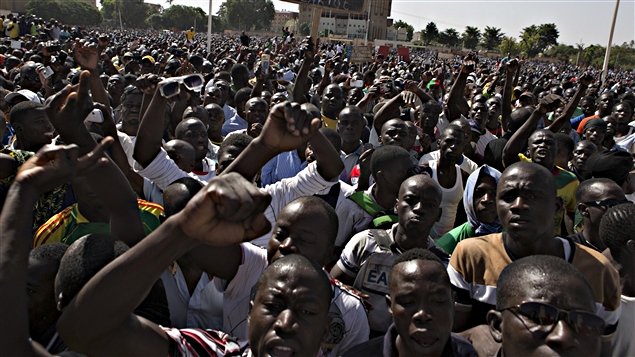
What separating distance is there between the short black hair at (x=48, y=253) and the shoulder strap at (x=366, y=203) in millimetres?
1896

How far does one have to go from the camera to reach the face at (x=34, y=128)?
11.8ft

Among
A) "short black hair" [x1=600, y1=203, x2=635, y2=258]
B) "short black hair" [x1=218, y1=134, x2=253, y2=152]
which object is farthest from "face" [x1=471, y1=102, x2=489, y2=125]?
"short black hair" [x1=600, y1=203, x2=635, y2=258]

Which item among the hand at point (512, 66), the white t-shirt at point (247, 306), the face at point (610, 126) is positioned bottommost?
the white t-shirt at point (247, 306)

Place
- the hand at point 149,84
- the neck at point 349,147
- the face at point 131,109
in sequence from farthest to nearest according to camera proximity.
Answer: the neck at point 349,147 → the face at point 131,109 → the hand at point 149,84

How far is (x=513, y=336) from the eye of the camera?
1768 millimetres

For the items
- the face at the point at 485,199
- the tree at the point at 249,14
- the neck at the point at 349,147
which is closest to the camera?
the face at the point at 485,199

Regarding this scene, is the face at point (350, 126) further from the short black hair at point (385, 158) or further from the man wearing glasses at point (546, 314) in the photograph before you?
the man wearing glasses at point (546, 314)

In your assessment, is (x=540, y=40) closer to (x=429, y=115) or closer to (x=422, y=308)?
(x=429, y=115)

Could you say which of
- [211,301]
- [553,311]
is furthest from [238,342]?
[553,311]

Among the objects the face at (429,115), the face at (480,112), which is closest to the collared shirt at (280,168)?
the face at (429,115)

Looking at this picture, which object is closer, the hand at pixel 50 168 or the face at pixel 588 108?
the hand at pixel 50 168

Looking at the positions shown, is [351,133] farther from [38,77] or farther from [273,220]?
[38,77]

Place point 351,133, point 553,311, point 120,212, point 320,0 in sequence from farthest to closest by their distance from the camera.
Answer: point 320,0, point 351,133, point 120,212, point 553,311

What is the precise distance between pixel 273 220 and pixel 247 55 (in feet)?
35.6
